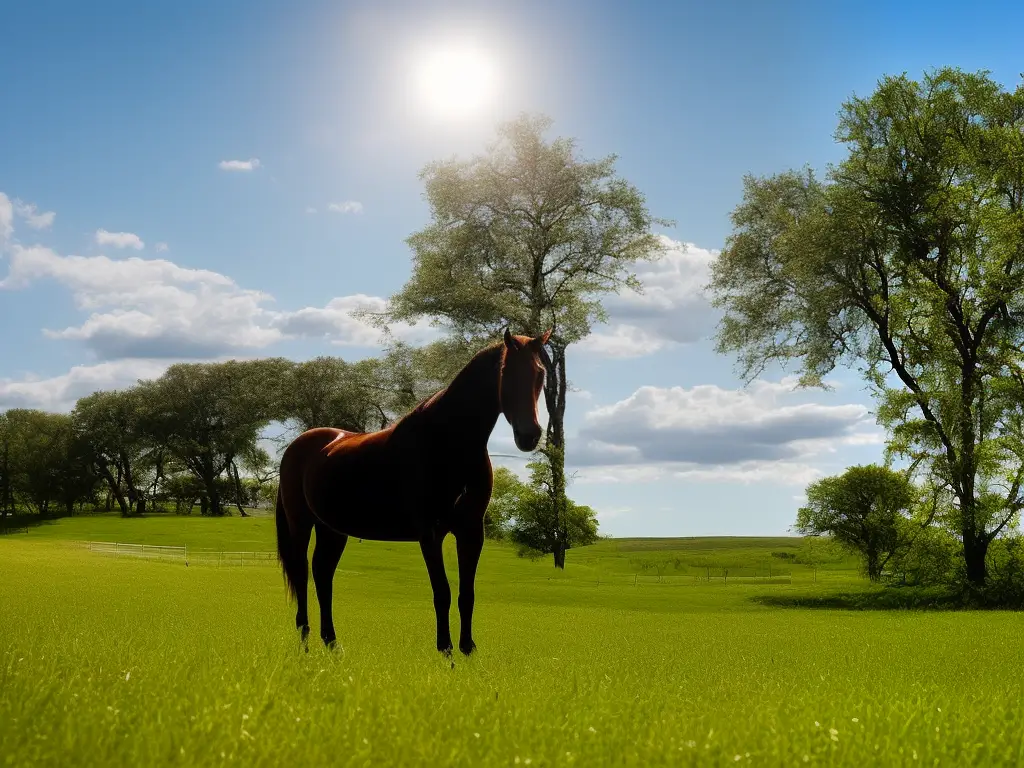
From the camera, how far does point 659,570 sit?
54.9m

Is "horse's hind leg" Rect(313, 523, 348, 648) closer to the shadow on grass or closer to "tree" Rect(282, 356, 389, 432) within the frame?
the shadow on grass

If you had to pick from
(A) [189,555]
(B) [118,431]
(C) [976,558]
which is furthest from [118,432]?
(C) [976,558]

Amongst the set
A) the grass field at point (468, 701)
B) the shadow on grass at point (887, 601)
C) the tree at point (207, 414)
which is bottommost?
the shadow on grass at point (887, 601)

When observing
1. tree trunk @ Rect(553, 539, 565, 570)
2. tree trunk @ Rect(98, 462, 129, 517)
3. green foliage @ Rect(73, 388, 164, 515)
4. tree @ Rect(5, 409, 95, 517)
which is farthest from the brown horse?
tree trunk @ Rect(98, 462, 129, 517)

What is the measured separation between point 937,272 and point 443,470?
28987 millimetres

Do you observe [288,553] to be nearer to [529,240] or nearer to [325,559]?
[325,559]

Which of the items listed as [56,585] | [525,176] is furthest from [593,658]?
[525,176]

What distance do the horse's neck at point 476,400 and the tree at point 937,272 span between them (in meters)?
26.9

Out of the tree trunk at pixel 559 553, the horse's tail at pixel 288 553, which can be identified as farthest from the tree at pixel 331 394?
the horse's tail at pixel 288 553

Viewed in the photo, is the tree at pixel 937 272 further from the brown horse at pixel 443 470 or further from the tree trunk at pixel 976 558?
the brown horse at pixel 443 470

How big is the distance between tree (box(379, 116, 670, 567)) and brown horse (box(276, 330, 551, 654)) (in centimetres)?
2897

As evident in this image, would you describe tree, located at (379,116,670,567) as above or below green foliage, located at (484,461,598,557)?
above

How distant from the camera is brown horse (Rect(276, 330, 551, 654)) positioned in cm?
651

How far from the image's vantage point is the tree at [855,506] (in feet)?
157
